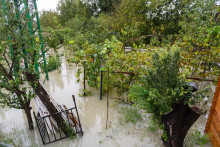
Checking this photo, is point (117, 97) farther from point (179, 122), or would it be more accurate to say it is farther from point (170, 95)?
point (170, 95)

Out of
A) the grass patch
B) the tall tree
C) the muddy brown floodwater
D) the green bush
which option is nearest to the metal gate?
the muddy brown floodwater

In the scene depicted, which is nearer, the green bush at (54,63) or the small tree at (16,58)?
the small tree at (16,58)

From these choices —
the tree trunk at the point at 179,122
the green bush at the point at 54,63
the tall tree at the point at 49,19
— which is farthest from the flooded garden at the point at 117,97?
the tall tree at the point at 49,19

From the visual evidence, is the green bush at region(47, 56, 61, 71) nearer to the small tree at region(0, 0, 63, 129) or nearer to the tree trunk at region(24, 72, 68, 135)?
the small tree at region(0, 0, 63, 129)

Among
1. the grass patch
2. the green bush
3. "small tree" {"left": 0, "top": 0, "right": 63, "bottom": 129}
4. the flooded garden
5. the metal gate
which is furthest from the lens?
the green bush

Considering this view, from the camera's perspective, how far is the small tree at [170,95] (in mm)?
2924

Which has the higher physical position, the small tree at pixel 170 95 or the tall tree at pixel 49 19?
the tall tree at pixel 49 19

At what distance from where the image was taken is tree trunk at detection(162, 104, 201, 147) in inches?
121

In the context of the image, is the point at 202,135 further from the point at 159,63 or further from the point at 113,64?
the point at 113,64

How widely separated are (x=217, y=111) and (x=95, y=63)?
355 centimetres

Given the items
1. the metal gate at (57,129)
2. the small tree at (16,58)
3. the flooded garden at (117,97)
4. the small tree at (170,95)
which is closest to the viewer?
the small tree at (170,95)

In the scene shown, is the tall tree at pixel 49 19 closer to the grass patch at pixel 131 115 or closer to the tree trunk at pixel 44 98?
the tree trunk at pixel 44 98

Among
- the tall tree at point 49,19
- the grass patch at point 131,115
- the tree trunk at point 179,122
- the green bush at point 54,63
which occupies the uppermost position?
the tall tree at point 49,19

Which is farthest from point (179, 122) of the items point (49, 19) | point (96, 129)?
point (49, 19)
